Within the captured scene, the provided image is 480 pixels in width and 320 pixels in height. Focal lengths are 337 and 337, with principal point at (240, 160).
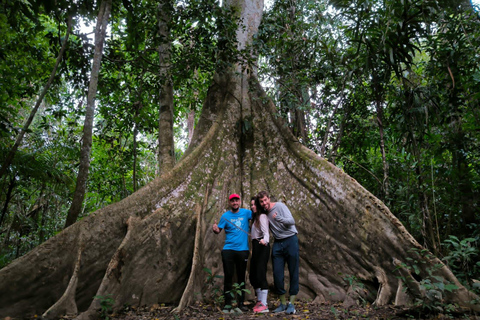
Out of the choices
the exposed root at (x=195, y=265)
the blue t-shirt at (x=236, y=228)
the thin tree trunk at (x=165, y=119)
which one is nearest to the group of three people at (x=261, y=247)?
the blue t-shirt at (x=236, y=228)

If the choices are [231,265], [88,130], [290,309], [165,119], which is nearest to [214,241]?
[231,265]

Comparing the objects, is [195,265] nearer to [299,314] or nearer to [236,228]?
[236,228]

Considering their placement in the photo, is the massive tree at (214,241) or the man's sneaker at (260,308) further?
the man's sneaker at (260,308)

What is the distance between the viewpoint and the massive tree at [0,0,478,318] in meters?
4.02

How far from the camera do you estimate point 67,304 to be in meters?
3.85

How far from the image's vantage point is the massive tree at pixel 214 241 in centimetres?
402

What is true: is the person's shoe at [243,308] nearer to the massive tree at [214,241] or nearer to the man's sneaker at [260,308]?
the man's sneaker at [260,308]

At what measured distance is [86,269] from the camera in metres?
4.23

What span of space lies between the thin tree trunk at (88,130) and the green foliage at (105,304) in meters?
1.07

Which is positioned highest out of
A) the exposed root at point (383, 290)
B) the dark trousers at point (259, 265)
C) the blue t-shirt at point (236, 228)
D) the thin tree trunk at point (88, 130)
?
the thin tree trunk at point (88, 130)

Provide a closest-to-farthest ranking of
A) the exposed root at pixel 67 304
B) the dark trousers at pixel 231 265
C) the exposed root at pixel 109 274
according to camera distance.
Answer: the exposed root at pixel 67 304 → the exposed root at pixel 109 274 → the dark trousers at pixel 231 265

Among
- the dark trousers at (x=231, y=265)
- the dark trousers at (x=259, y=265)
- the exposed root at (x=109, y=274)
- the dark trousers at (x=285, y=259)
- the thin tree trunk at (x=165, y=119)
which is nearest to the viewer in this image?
the exposed root at (x=109, y=274)

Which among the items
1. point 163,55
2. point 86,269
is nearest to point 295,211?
point 86,269

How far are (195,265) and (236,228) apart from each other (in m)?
0.75
